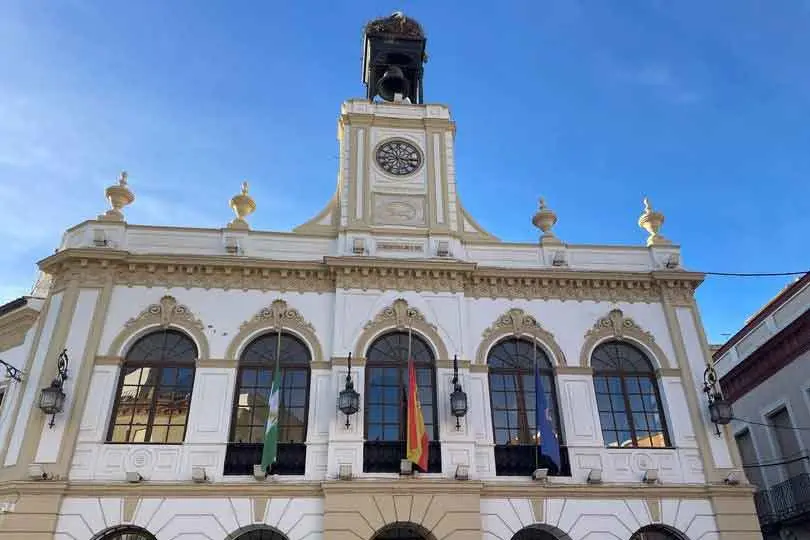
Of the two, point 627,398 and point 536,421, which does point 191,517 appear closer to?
point 536,421

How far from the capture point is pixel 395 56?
2141cm

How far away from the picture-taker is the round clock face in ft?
59.7

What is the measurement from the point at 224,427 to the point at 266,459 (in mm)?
1340

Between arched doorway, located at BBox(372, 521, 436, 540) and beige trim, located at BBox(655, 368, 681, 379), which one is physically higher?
beige trim, located at BBox(655, 368, 681, 379)

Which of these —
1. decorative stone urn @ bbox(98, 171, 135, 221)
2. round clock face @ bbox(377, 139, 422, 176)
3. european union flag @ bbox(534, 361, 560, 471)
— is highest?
round clock face @ bbox(377, 139, 422, 176)

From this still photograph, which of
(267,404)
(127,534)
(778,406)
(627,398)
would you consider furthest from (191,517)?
(778,406)

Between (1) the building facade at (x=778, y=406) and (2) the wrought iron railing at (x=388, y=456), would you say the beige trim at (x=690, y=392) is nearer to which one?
(1) the building facade at (x=778, y=406)

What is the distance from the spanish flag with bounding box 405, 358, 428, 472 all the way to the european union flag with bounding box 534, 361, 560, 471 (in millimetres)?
2460

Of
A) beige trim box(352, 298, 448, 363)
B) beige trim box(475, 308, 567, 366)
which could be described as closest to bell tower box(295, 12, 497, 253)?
beige trim box(352, 298, 448, 363)

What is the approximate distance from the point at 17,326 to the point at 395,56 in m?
13.2

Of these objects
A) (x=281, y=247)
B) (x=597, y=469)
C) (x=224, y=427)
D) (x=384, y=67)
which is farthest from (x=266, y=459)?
(x=384, y=67)

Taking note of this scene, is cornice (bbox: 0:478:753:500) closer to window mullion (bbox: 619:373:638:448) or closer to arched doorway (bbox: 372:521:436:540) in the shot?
arched doorway (bbox: 372:521:436:540)

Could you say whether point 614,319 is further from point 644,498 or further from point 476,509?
point 476,509

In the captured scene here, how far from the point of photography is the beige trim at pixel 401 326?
1525cm
